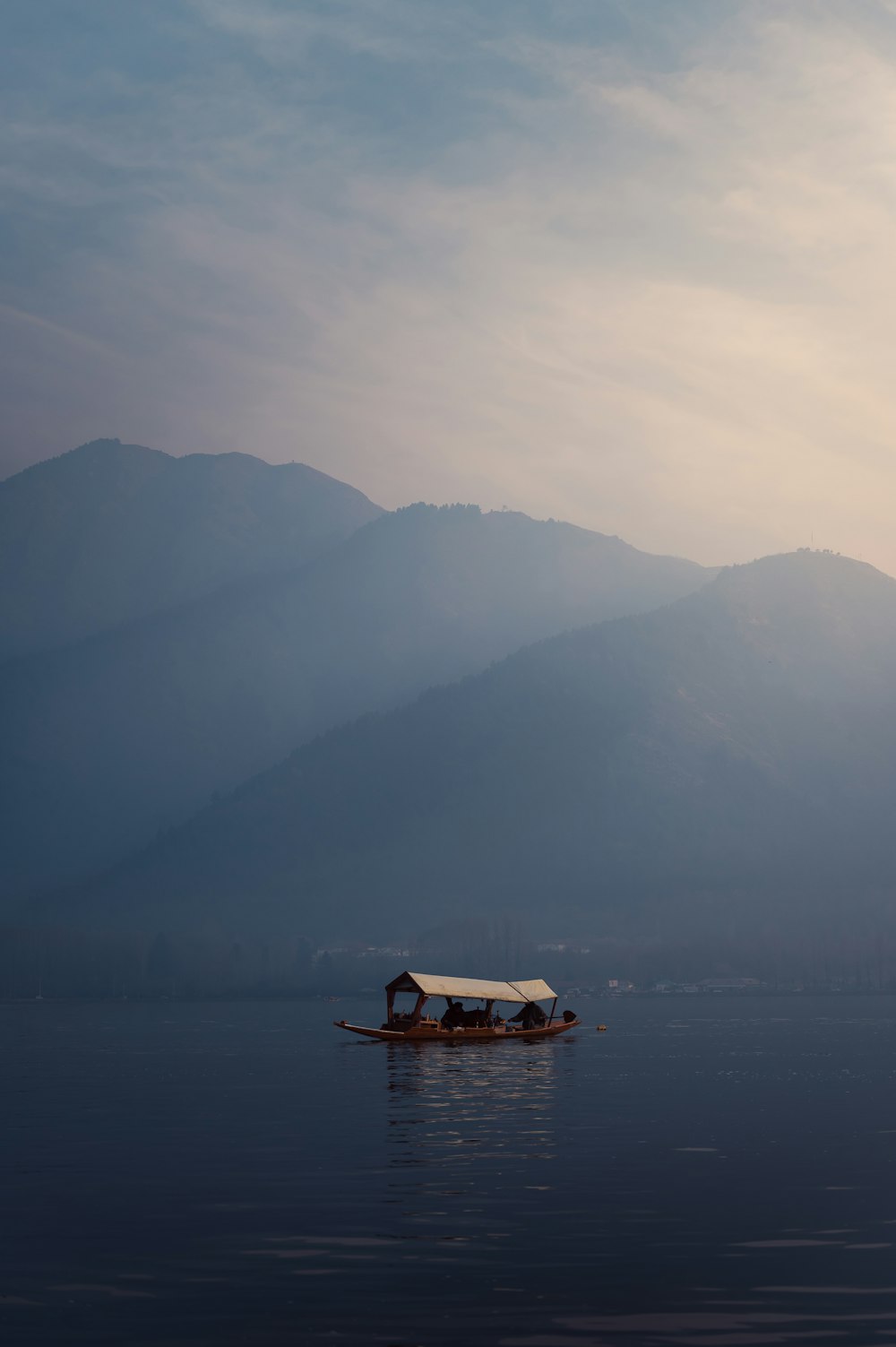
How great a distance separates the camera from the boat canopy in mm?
144000

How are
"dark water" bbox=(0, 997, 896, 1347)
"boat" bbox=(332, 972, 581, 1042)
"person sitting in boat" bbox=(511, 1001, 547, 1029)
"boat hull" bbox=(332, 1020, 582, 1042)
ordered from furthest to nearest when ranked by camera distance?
"person sitting in boat" bbox=(511, 1001, 547, 1029), "boat hull" bbox=(332, 1020, 582, 1042), "boat" bbox=(332, 972, 581, 1042), "dark water" bbox=(0, 997, 896, 1347)

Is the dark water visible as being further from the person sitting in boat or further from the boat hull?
the person sitting in boat

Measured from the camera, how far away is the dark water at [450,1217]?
35438mm

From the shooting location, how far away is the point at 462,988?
Answer: 151m

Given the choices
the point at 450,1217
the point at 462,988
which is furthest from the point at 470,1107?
the point at 462,988

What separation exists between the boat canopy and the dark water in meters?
38.8

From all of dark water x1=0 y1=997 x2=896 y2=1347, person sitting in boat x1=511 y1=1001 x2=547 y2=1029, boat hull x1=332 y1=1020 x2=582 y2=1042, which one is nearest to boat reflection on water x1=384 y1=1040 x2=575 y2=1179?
dark water x1=0 y1=997 x2=896 y2=1347

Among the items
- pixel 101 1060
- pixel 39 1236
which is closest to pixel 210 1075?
pixel 101 1060

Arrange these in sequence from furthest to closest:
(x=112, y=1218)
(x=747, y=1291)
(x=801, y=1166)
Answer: (x=801, y=1166) < (x=112, y=1218) < (x=747, y=1291)

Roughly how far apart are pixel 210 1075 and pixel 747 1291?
9437cm

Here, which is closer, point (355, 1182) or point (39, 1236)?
point (39, 1236)

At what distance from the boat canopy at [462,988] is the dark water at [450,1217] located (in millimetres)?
38757

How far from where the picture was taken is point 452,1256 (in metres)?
42.1

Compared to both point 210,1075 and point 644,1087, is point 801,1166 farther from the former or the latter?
point 210,1075
